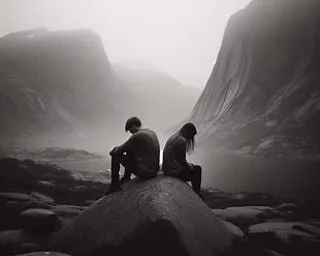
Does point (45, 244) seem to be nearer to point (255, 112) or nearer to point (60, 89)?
point (255, 112)

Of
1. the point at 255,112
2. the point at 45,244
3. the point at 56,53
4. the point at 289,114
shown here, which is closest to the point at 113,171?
the point at 45,244

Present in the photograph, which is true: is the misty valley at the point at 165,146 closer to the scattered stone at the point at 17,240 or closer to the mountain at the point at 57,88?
the scattered stone at the point at 17,240

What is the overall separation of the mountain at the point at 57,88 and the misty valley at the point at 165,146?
32 cm

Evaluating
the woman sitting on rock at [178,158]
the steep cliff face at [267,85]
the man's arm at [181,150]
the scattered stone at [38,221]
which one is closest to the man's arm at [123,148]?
the woman sitting on rock at [178,158]

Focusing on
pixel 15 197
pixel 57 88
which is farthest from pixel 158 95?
pixel 15 197

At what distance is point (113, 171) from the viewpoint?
625 cm

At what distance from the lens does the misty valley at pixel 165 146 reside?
5691 mm

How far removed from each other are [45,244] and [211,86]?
2225 inches

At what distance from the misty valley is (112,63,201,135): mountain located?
744 millimetres

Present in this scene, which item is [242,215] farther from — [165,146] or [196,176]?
[165,146]

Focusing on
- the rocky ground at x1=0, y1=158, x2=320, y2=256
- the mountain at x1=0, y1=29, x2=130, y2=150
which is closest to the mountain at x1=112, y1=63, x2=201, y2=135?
the mountain at x1=0, y1=29, x2=130, y2=150

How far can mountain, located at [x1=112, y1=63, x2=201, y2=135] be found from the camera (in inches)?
4451

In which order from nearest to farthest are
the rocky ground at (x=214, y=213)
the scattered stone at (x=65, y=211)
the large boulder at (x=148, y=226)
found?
the large boulder at (x=148, y=226)
the rocky ground at (x=214, y=213)
the scattered stone at (x=65, y=211)

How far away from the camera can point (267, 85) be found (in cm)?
5019
